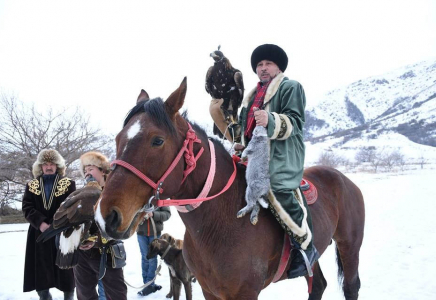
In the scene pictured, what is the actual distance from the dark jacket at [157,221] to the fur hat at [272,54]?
11.7 feet

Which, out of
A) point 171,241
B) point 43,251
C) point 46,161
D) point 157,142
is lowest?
point 171,241

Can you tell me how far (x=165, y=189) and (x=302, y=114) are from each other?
52.4 inches

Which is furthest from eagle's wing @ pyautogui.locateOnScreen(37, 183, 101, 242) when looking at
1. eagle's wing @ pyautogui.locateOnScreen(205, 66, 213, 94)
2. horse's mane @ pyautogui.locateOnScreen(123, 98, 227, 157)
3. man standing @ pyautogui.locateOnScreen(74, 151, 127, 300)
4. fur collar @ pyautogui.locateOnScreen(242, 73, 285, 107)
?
fur collar @ pyautogui.locateOnScreen(242, 73, 285, 107)

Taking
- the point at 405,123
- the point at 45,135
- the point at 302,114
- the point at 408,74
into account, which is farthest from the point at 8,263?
the point at 408,74

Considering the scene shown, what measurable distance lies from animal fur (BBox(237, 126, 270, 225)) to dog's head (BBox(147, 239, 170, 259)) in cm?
365

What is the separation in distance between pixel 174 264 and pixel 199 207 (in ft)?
11.9

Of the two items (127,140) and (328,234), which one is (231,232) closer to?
(127,140)

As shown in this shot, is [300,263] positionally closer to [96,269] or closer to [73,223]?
[73,223]

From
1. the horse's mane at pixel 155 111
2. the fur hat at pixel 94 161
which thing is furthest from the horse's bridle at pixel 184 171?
the fur hat at pixel 94 161

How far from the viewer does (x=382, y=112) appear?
164500mm

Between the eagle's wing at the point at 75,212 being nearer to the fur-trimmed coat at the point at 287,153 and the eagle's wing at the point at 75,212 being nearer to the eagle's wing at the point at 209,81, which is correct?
the eagle's wing at the point at 209,81

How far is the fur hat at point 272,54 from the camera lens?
2875 millimetres

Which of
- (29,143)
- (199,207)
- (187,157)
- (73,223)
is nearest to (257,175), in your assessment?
(199,207)

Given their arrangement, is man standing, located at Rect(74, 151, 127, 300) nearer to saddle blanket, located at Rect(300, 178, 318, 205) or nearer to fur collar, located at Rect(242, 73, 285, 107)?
fur collar, located at Rect(242, 73, 285, 107)
